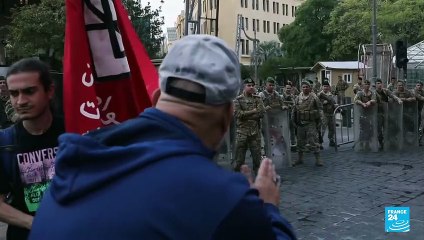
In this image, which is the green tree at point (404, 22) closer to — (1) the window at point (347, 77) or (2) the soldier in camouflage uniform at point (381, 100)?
(1) the window at point (347, 77)

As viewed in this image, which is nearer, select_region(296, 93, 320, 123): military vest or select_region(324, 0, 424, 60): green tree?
select_region(296, 93, 320, 123): military vest

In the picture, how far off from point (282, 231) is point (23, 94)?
5.12ft

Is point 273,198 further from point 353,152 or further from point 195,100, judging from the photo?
point 353,152

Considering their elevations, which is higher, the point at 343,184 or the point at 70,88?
the point at 70,88

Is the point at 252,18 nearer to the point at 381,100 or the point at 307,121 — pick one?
the point at 381,100

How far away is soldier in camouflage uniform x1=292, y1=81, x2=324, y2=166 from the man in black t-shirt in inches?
327

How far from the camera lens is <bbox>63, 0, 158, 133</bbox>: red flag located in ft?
8.42

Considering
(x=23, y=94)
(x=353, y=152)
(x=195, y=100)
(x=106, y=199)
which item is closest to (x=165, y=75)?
(x=195, y=100)

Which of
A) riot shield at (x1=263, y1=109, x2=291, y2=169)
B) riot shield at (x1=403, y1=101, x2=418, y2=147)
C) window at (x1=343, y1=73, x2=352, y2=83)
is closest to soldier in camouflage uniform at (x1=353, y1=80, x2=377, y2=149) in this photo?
riot shield at (x1=403, y1=101, x2=418, y2=147)

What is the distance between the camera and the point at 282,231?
4.27ft

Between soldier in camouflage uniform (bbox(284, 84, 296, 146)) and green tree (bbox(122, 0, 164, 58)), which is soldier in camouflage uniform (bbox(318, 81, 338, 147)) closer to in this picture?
soldier in camouflage uniform (bbox(284, 84, 296, 146))

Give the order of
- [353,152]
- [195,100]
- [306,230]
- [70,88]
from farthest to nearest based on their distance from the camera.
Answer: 1. [353,152]
2. [306,230]
3. [70,88]
4. [195,100]

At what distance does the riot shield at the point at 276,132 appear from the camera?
10.1 m

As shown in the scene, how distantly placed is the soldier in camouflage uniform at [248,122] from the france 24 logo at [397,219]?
306 centimetres
